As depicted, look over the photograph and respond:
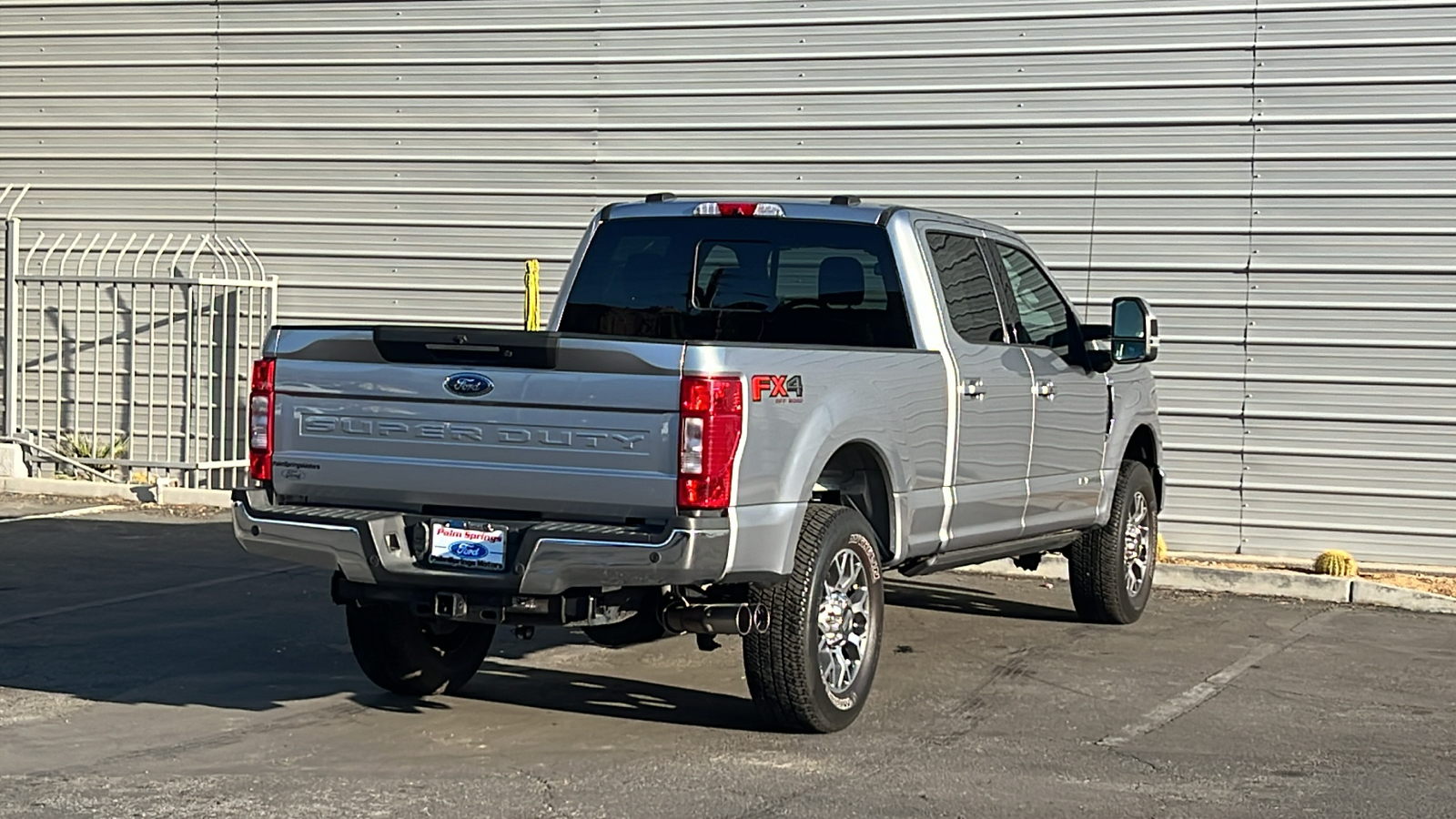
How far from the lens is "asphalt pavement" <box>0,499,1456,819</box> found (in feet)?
20.5

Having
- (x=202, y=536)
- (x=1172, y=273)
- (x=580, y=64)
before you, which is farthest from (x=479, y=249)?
(x=1172, y=273)

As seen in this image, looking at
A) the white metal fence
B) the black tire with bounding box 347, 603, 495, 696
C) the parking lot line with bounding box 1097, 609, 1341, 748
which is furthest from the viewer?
the white metal fence

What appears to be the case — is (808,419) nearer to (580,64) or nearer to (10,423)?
(580,64)

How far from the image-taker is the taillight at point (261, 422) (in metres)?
7.14

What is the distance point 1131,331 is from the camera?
386 inches

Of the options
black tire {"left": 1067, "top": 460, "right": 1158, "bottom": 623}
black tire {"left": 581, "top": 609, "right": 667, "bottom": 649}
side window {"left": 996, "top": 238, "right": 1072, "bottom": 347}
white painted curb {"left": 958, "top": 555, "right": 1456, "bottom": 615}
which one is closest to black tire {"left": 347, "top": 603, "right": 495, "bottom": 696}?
black tire {"left": 581, "top": 609, "right": 667, "bottom": 649}

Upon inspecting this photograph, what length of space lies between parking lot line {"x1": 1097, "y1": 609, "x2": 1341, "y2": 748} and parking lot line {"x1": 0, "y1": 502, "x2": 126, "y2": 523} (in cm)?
905

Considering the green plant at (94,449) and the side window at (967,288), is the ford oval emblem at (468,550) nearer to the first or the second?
the side window at (967,288)

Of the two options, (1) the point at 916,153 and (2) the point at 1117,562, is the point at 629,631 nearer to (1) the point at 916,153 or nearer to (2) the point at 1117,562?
(2) the point at 1117,562

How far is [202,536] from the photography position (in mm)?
13516

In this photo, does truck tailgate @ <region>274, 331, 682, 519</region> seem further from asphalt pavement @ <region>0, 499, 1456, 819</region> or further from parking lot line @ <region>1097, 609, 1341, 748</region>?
parking lot line @ <region>1097, 609, 1341, 748</region>

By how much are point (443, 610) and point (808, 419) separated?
1.51 m

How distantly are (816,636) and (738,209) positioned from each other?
2.39 metres

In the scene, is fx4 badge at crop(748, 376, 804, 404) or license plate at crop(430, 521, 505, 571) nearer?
fx4 badge at crop(748, 376, 804, 404)
